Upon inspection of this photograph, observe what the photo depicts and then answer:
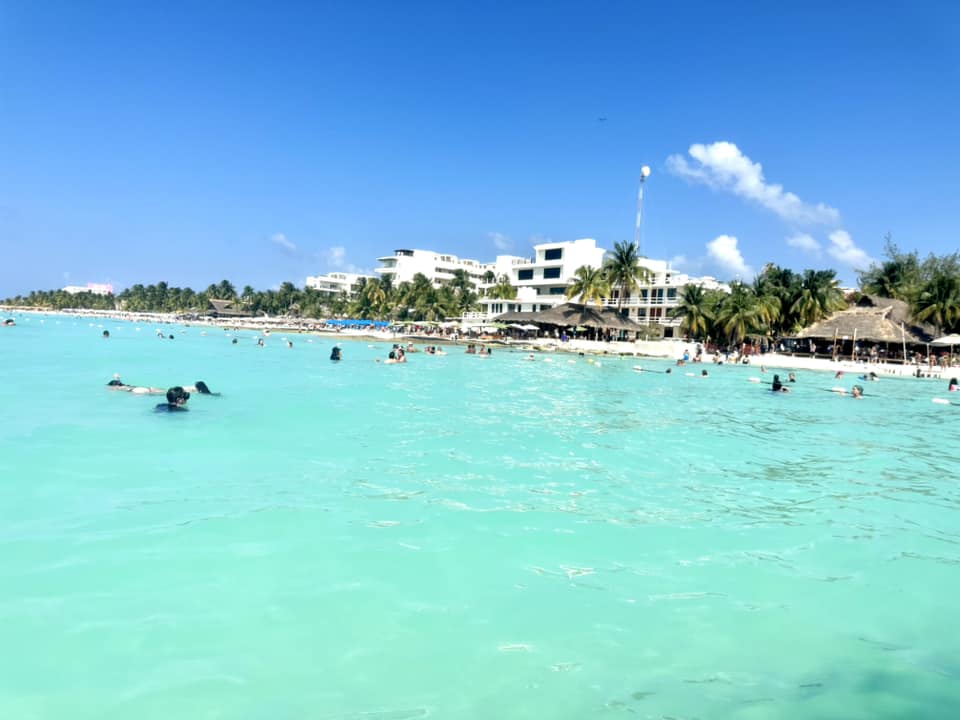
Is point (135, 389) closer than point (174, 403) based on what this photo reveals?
No

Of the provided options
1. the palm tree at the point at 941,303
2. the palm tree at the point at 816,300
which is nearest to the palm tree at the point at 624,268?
the palm tree at the point at 816,300

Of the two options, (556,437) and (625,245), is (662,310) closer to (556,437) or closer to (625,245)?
(625,245)

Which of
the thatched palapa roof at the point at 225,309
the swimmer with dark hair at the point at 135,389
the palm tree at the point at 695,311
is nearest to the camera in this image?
the swimmer with dark hair at the point at 135,389

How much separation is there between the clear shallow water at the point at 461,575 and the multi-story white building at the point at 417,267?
299 ft

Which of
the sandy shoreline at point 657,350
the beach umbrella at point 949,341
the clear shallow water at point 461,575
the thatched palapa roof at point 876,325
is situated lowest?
the clear shallow water at point 461,575

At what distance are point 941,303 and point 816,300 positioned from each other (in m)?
8.37

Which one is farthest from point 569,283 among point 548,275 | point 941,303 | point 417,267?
point 417,267

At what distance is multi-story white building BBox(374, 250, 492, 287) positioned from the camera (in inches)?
4122

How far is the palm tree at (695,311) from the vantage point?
177ft

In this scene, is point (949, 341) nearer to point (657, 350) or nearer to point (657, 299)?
point (657, 350)

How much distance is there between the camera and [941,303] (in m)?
43.2

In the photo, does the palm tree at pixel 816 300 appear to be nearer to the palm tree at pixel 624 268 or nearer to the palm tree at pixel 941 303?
the palm tree at pixel 941 303

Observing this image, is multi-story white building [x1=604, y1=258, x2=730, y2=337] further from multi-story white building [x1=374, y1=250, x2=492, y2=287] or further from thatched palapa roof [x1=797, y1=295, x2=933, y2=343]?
multi-story white building [x1=374, y1=250, x2=492, y2=287]

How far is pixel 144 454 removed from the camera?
11.2 m
